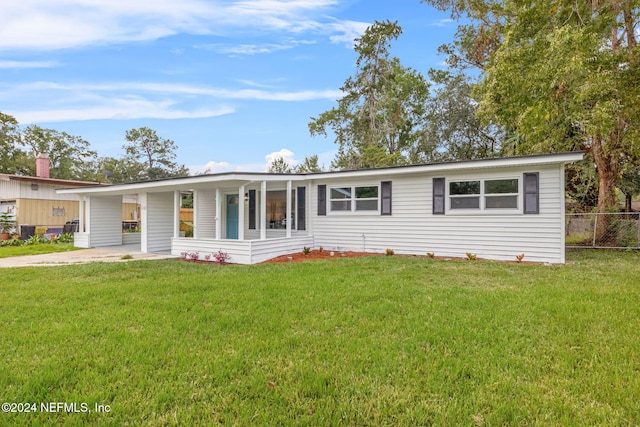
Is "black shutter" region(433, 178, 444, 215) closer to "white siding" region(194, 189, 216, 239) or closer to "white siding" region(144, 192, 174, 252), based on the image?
"white siding" region(194, 189, 216, 239)

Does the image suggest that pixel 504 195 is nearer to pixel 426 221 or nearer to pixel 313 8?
pixel 426 221

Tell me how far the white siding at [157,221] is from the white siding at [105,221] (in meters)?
2.72

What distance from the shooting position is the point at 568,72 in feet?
27.0

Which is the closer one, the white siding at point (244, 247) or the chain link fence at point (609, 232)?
the white siding at point (244, 247)

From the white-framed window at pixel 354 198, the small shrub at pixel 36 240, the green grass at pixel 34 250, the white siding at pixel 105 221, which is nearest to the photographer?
the white-framed window at pixel 354 198

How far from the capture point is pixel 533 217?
8.46 m

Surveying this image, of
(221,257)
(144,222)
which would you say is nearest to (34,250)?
(144,222)

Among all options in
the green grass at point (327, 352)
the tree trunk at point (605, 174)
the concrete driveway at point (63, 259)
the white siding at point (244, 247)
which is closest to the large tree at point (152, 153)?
the concrete driveway at point (63, 259)

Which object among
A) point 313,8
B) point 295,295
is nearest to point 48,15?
point 313,8

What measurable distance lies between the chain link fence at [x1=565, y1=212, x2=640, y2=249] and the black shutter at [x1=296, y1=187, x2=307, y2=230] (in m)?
9.03

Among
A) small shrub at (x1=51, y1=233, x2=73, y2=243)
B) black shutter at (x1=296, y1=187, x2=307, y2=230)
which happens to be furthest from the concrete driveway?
black shutter at (x1=296, y1=187, x2=307, y2=230)

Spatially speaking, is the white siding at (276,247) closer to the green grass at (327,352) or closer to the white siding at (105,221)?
the green grass at (327,352)

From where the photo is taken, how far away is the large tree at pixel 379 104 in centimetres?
2228

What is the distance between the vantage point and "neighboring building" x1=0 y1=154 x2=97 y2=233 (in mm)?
15766
